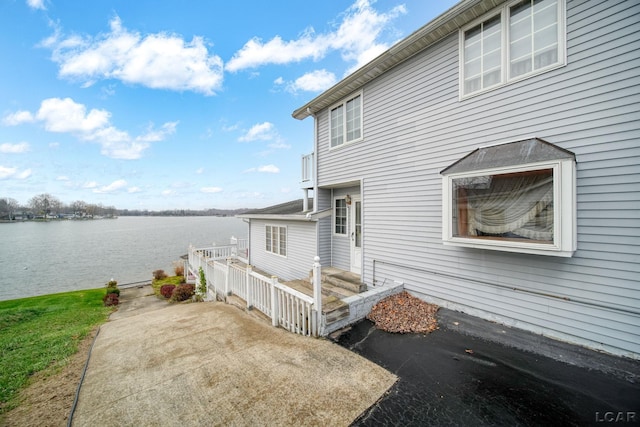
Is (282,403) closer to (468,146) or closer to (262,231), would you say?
(468,146)

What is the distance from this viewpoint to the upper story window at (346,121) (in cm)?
675

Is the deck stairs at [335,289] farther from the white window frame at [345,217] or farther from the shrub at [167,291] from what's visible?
the shrub at [167,291]

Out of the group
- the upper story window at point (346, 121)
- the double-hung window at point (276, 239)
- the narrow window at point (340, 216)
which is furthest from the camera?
the double-hung window at point (276, 239)

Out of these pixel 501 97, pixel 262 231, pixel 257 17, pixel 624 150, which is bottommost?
pixel 262 231

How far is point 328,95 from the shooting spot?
23.2 ft

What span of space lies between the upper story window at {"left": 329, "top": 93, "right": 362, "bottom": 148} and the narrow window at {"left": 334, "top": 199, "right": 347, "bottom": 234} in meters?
1.94

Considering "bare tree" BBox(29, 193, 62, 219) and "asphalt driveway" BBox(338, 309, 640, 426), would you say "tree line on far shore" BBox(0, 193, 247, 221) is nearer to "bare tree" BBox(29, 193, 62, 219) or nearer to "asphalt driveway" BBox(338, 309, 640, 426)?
"bare tree" BBox(29, 193, 62, 219)

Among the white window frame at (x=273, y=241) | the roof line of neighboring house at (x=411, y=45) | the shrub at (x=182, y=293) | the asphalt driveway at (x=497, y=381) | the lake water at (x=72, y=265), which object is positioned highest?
the roof line of neighboring house at (x=411, y=45)

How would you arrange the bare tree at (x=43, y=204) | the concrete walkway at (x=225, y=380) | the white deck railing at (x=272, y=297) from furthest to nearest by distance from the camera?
the bare tree at (x=43, y=204) < the white deck railing at (x=272, y=297) < the concrete walkway at (x=225, y=380)

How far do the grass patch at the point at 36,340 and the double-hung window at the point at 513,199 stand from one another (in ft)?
23.5

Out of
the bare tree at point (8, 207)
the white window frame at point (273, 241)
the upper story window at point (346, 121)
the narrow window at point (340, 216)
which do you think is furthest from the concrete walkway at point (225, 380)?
the bare tree at point (8, 207)

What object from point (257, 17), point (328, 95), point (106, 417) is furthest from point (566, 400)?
point (257, 17)

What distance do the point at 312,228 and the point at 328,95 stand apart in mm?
4297

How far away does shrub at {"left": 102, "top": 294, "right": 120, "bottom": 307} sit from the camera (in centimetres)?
1230
